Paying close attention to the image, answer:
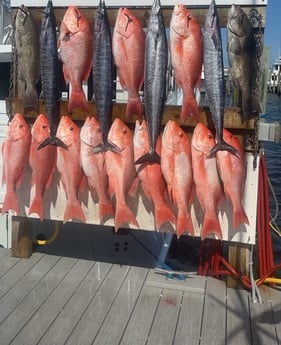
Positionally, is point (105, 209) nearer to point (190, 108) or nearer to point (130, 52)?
point (190, 108)

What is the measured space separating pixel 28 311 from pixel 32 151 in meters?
1.21

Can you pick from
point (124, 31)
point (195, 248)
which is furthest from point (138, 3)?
point (195, 248)

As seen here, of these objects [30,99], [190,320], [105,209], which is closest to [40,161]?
[30,99]

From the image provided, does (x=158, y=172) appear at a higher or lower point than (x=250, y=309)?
higher

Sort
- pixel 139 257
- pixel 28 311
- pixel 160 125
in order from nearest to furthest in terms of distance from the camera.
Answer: pixel 28 311 → pixel 160 125 → pixel 139 257

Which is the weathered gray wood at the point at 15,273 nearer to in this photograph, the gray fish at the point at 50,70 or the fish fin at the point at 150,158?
the gray fish at the point at 50,70

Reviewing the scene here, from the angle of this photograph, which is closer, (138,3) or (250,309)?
(250,309)

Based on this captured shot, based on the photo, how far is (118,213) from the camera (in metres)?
3.49

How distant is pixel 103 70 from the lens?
340cm

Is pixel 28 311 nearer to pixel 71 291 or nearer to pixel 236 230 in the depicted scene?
pixel 71 291

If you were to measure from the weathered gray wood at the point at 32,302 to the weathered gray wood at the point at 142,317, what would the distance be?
27.2 inches

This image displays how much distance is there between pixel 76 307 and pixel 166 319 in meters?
0.65

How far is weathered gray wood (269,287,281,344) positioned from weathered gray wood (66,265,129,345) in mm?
1171

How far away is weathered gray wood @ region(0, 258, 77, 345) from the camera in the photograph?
301cm
